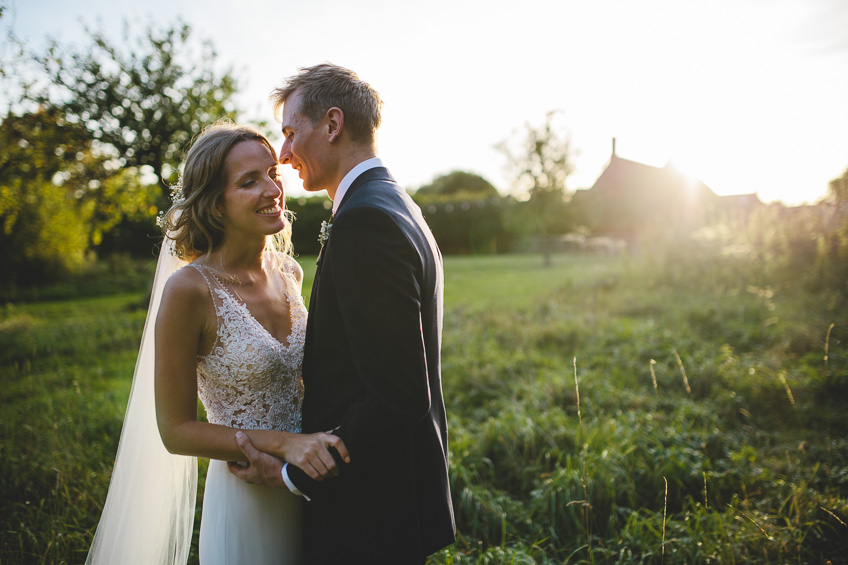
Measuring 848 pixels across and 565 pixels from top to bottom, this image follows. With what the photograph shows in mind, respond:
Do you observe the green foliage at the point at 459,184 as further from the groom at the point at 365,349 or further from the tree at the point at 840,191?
the groom at the point at 365,349

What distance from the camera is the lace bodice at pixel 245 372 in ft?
6.21

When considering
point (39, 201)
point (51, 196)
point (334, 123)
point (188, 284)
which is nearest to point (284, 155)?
point (334, 123)

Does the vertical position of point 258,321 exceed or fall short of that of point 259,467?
it exceeds it

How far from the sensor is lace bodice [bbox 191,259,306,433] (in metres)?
1.89

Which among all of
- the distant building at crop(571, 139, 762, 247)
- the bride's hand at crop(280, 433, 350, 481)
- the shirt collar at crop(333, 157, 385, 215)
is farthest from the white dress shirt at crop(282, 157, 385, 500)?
the distant building at crop(571, 139, 762, 247)

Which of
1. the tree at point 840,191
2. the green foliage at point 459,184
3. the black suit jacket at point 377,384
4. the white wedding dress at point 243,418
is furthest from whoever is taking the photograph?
the green foliage at point 459,184

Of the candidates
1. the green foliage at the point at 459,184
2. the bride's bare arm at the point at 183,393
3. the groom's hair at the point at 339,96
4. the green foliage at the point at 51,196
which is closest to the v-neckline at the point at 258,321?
the bride's bare arm at the point at 183,393

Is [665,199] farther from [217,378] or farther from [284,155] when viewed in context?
[217,378]

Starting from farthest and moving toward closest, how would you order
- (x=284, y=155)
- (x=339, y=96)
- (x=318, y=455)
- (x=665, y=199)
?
(x=665, y=199), (x=284, y=155), (x=339, y=96), (x=318, y=455)

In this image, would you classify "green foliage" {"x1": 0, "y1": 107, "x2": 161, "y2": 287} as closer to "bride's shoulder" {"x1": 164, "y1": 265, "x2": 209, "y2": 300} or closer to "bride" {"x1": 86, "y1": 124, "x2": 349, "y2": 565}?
"bride" {"x1": 86, "y1": 124, "x2": 349, "y2": 565}

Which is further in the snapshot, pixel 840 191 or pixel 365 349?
pixel 840 191

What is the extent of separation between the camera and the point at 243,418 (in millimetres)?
1978

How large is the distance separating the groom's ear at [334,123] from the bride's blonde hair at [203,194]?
0.48 meters

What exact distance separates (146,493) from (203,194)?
1476 millimetres
